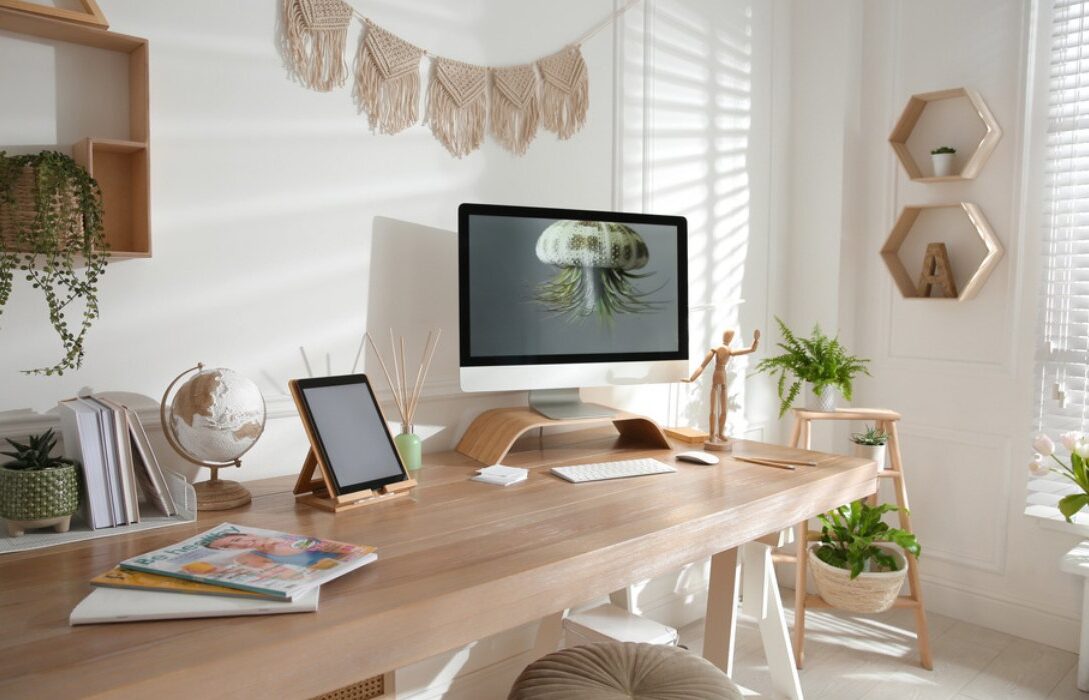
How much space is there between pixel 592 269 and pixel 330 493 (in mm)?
972

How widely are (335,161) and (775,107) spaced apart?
198 cm

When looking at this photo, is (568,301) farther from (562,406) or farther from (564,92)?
(564,92)

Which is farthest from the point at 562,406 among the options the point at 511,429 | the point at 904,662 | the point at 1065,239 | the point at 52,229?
the point at 1065,239

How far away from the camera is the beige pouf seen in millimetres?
1473

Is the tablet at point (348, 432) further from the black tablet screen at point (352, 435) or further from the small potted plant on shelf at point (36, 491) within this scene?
the small potted plant on shelf at point (36, 491)

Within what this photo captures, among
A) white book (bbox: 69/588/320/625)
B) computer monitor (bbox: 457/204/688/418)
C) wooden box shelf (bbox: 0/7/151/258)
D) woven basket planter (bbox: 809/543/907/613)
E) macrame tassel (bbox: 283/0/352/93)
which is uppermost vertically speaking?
macrame tassel (bbox: 283/0/352/93)

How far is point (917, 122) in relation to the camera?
3.12 meters

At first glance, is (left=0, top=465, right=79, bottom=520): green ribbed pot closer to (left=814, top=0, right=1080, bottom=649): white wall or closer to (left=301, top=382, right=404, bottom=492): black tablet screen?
(left=301, top=382, right=404, bottom=492): black tablet screen

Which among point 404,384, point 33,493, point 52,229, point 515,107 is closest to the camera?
point 33,493

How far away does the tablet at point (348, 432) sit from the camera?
65.2 inches

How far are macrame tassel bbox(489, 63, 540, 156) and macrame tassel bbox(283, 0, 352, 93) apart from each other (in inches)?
18.5

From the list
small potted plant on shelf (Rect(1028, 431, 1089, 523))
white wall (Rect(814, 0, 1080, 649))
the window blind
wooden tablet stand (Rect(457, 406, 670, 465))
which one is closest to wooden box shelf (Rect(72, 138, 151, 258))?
wooden tablet stand (Rect(457, 406, 670, 465))

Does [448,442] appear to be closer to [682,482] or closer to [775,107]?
[682,482]

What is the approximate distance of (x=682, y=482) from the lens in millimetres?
1949
